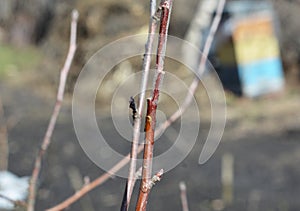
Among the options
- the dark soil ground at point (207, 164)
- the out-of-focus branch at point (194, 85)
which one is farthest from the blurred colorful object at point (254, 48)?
the out-of-focus branch at point (194, 85)

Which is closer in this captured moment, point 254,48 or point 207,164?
point 207,164

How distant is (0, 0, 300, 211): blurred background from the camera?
2922 mm

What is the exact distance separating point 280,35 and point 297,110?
57.7 inches

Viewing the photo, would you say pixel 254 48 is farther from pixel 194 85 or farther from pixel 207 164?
pixel 194 85

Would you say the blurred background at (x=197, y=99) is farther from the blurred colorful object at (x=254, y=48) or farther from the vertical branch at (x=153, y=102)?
the vertical branch at (x=153, y=102)

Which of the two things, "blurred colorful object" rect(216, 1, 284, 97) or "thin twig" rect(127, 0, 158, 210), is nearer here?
"thin twig" rect(127, 0, 158, 210)

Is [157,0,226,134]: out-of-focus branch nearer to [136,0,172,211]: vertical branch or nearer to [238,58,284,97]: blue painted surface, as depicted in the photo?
[136,0,172,211]: vertical branch

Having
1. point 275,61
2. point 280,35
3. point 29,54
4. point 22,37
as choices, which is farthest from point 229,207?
point 22,37

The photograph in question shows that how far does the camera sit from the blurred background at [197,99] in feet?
9.59

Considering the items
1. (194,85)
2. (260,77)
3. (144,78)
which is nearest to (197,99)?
(260,77)

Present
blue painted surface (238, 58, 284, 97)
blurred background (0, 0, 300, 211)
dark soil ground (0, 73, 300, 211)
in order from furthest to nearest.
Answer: blue painted surface (238, 58, 284, 97) → blurred background (0, 0, 300, 211) → dark soil ground (0, 73, 300, 211)

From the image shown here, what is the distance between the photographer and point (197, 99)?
5.21m

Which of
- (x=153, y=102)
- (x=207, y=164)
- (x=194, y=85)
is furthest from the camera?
(x=207, y=164)

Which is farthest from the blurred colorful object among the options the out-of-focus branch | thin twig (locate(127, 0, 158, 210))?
thin twig (locate(127, 0, 158, 210))
